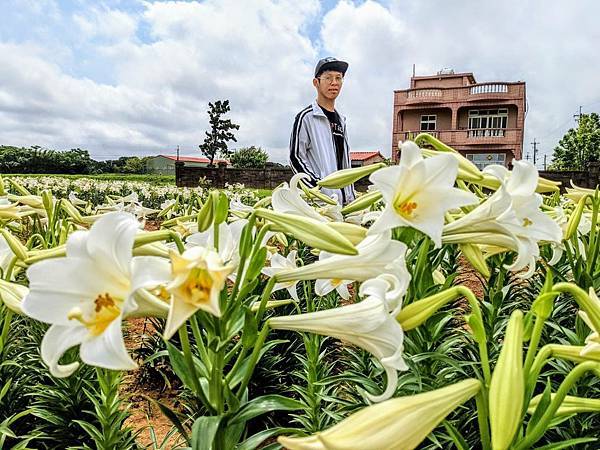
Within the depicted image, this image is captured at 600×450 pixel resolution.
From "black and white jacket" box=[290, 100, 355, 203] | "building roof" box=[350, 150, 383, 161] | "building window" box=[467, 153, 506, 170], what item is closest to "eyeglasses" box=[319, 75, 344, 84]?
"black and white jacket" box=[290, 100, 355, 203]

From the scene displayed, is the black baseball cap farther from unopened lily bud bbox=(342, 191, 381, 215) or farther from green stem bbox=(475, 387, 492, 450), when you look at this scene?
green stem bbox=(475, 387, 492, 450)

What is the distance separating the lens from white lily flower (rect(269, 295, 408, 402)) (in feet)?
1.98

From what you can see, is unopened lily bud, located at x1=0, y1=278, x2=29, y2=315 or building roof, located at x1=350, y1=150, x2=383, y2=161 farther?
building roof, located at x1=350, y1=150, x2=383, y2=161

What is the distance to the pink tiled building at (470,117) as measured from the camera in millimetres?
24719

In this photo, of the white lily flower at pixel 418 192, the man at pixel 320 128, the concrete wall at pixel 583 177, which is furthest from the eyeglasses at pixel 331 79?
the concrete wall at pixel 583 177

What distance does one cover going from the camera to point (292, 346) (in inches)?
89.6

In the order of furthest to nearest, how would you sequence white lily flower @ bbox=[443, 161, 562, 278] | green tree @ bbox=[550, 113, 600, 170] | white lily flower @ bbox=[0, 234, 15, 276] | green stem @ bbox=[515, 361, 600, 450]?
1. green tree @ bbox=[550, 113, 600, 170]
2. white lily flower @ bbox=[0, 234, 15, 276]
3. white lily flower @ bbox=[443, 161, 562, 278]
4. green stem @ bbox=[515, 361, 600, 450]

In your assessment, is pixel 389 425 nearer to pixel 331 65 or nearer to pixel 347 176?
pixel 347 176

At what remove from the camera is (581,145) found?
2411cm

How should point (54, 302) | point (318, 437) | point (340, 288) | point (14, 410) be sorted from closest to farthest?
1. point (318, 437)
2. point (54, 302)
3. point (340, 288)
4. point (14, 410)

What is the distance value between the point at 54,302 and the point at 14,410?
1.33 meters

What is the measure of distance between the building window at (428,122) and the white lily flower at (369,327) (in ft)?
88.6

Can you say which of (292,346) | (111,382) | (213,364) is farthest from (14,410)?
(213,364)

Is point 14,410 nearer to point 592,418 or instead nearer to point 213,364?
point 213,364
